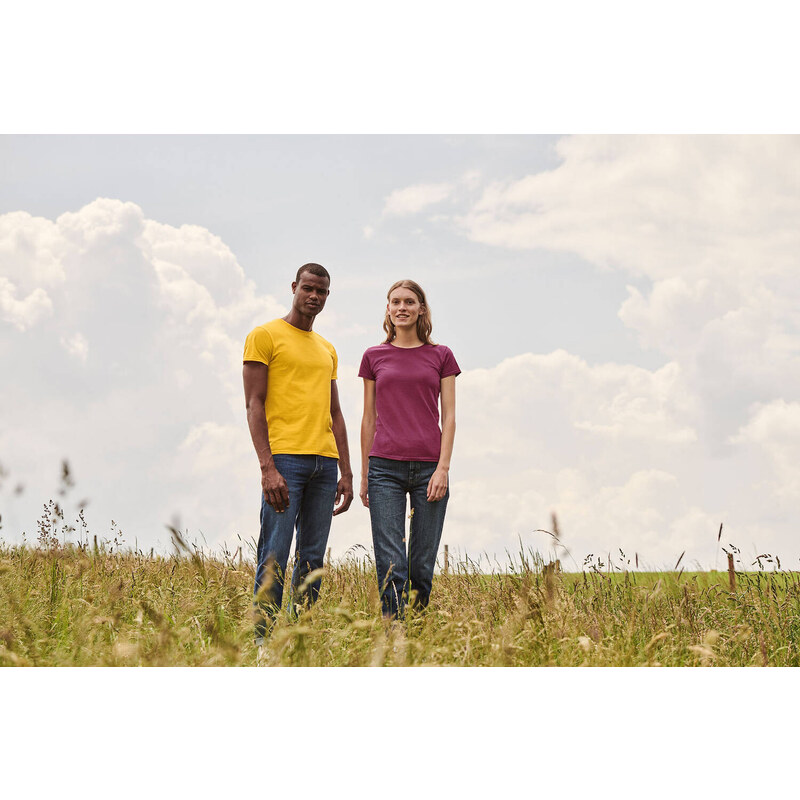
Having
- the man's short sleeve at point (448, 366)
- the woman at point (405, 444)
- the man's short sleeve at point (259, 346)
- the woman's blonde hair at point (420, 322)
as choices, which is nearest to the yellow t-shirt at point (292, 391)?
the man's short sleeve at point (259, 346)

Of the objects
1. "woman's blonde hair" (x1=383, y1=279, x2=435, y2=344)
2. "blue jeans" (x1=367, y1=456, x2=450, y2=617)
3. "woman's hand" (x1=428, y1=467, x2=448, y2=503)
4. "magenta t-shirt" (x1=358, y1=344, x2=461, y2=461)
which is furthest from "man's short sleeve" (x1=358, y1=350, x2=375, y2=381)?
"woman's hand" (x1=428, y1=467, x2=448, y2=503)

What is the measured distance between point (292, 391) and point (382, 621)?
139 centimetres

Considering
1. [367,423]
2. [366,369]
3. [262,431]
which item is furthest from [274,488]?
[366,369]

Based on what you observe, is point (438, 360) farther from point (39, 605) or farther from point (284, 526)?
point (39, 605)

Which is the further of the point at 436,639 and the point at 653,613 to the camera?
the point at 653,613

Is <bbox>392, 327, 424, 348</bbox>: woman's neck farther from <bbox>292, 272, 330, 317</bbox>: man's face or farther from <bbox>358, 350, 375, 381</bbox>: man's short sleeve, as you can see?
<bbox>292, 272, 330, 317</bbox>: man's face

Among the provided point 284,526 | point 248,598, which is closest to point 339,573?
point 248,598

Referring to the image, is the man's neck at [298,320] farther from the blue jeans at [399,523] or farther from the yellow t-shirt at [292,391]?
the blue jeans at [399,523]

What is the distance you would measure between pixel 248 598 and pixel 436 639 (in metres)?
1.42

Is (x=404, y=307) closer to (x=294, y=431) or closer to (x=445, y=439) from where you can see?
(x=445, y=439)

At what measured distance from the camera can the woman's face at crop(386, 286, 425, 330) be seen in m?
4.37

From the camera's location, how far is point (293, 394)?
4.25 m

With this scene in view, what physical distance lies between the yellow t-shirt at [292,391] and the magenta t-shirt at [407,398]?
302mm

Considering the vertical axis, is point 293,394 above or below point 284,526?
above
